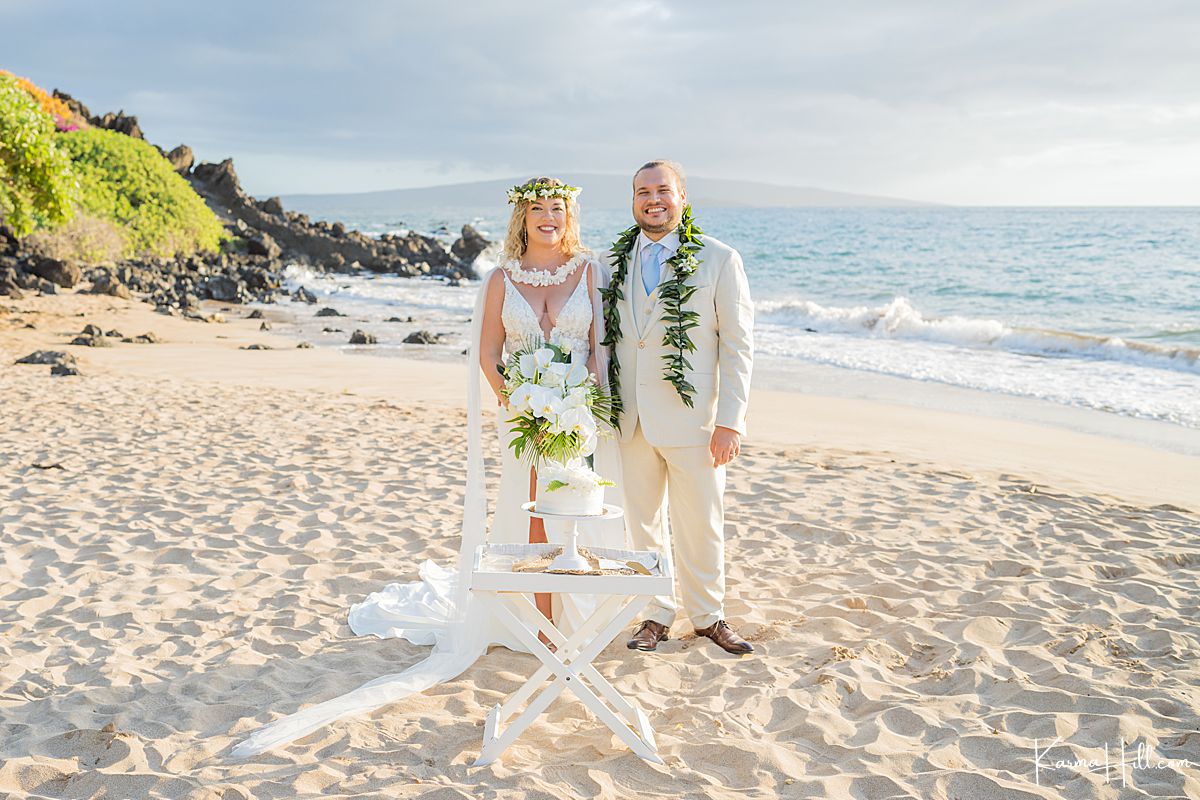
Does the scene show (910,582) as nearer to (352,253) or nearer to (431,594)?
(431,594)

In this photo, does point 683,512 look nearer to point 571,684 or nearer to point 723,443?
point 723,443

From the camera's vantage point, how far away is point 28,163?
54.5ft

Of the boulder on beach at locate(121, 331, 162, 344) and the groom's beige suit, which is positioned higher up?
the groom's beige suit

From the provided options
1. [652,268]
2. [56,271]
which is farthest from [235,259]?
[652,268]

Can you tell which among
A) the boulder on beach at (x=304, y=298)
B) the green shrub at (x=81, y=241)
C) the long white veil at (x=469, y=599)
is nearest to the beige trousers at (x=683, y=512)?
the long white veil at (x=469, y=599)

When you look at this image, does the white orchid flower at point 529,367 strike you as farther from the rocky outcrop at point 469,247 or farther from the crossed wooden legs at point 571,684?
the rocky outcrop at point 469,247

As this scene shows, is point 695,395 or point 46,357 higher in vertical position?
point 695,395

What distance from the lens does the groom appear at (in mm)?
4586

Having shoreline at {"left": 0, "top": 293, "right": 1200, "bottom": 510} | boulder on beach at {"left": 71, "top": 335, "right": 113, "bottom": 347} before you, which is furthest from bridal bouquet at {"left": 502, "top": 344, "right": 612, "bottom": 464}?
boulder on beach at {"left": 71, "top": 335, "right": 113, "bottom": 347}

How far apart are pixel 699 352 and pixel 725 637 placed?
1502 mm

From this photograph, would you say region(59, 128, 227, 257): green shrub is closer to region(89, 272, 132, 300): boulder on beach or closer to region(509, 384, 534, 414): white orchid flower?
region(89, 272, 132, 300): boulder on beach

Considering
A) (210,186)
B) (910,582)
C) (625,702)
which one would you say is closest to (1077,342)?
(910,582)

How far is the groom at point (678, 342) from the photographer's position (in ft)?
15.0

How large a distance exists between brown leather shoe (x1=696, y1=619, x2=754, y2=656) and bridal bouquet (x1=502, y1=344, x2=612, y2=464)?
171 centimetres
